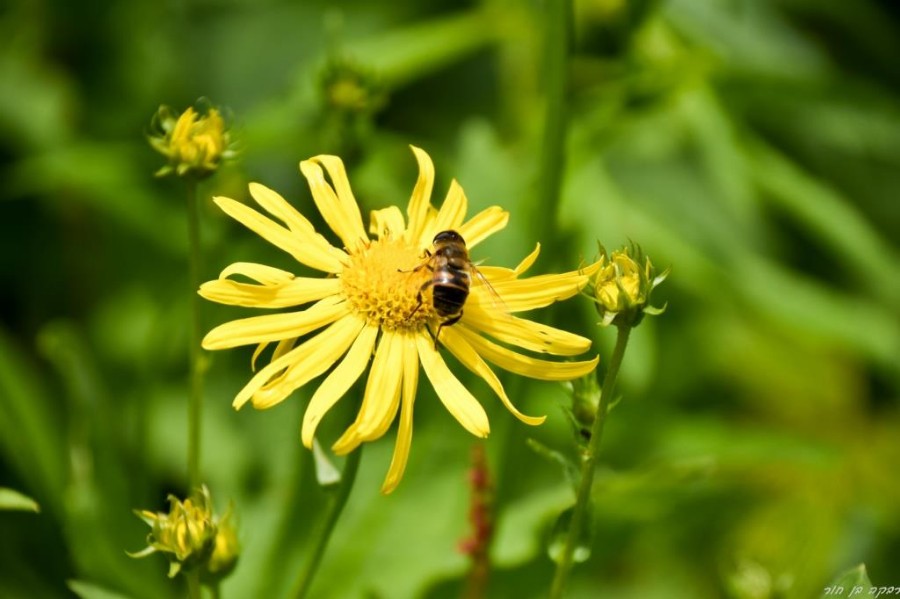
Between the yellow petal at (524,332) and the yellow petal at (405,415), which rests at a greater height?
the yellow petal at (524,332)

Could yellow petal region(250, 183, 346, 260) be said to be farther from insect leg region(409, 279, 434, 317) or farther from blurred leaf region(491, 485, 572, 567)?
blurred leaf region(491, 485, 572, 567)

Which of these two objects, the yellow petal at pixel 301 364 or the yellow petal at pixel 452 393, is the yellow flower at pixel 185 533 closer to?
the yellow petal at pixel 301 364

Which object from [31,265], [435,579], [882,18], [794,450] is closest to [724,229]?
[794,450]

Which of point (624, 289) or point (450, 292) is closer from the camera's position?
point (624, 289)

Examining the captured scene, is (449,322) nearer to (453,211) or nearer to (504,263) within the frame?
(453,211)

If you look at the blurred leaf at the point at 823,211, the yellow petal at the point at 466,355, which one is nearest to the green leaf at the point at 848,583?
the yellow petal at the point at 466,355

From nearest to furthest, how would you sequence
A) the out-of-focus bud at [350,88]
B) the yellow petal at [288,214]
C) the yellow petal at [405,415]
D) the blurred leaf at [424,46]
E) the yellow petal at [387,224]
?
the yellow petal at [405,415]
the yellow petal at [288,214]
the yellow petal at [387,224]
the out-of-focus bud at [350,88]
the blurred leaf at [424,46]

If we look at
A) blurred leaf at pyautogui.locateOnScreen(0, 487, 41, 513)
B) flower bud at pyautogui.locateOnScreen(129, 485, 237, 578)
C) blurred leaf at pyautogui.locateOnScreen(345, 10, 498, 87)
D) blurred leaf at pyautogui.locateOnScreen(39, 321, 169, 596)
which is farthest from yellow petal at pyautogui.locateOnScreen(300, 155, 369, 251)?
blurred leaf at pyautogui.locateOnScreen(345, 10, 498, 87)

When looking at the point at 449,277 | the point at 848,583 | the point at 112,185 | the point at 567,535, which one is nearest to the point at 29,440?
the point at 112,185
